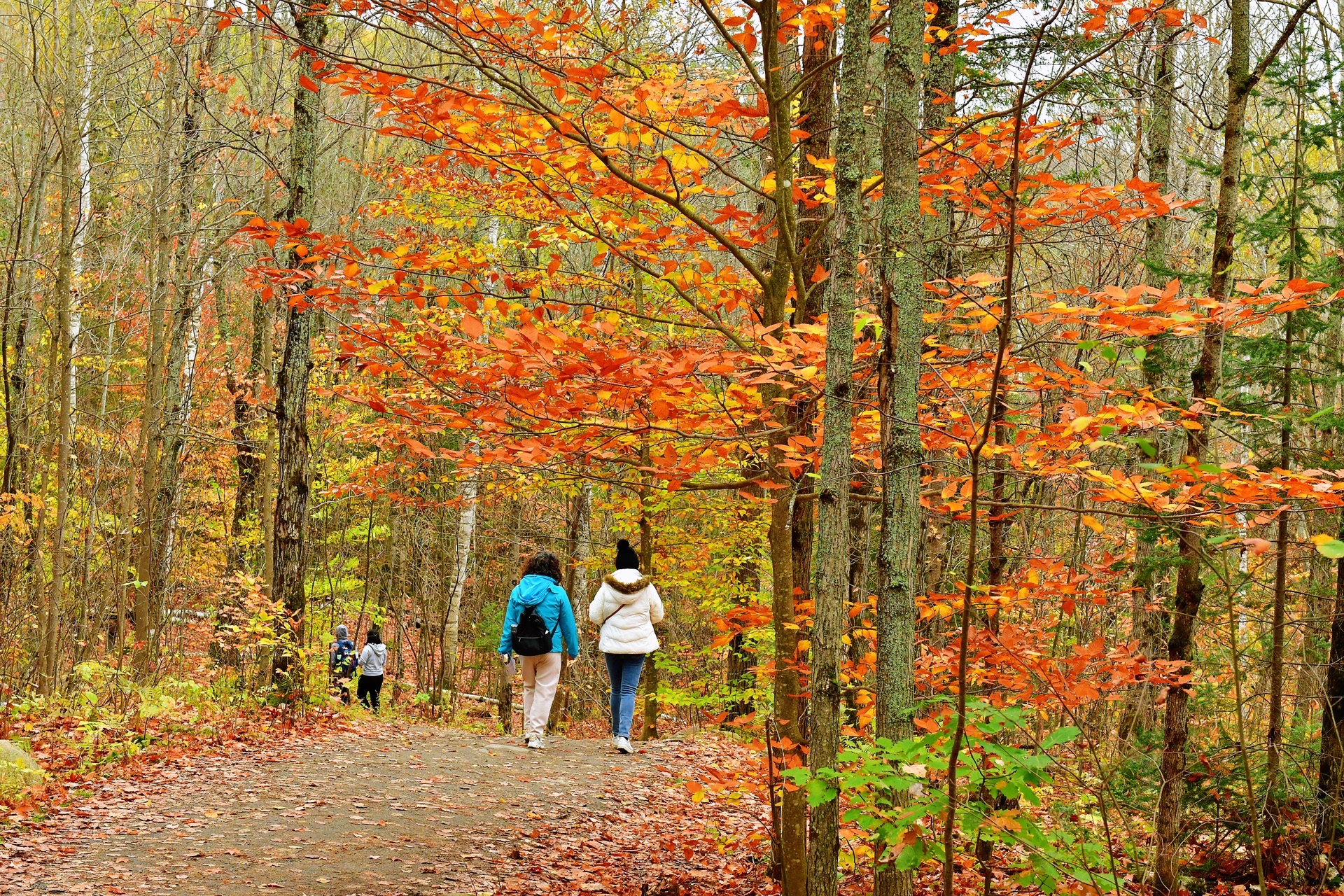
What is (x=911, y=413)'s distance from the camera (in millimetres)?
4043

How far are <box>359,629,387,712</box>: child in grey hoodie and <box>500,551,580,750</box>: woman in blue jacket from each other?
630cm

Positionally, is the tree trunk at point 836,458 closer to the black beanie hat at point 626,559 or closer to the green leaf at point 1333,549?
the green leaf at point 1333,549

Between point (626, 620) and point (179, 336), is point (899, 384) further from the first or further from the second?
point (179, 336)

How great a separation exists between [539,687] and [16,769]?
4.37 metres

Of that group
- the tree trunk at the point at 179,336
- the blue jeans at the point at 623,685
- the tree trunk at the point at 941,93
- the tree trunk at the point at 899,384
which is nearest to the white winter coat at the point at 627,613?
the blue jeans at the point at 623,685

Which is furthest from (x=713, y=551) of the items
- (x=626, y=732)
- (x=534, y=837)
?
(x=534, y=837)

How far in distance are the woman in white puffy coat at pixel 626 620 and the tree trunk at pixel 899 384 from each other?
4.89m

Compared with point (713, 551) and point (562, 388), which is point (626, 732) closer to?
point (713, 551)

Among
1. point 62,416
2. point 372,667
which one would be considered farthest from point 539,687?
point 372,667

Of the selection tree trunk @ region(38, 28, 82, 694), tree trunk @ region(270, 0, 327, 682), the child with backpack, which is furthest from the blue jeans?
tree trunk @ region(38, 28, 82, 694)

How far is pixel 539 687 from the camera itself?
9242 millimetres

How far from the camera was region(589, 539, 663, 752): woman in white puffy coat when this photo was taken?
8859 millimetres

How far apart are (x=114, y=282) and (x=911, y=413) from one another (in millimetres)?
10748

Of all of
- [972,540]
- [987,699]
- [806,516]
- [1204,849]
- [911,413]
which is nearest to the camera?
[972,540]
